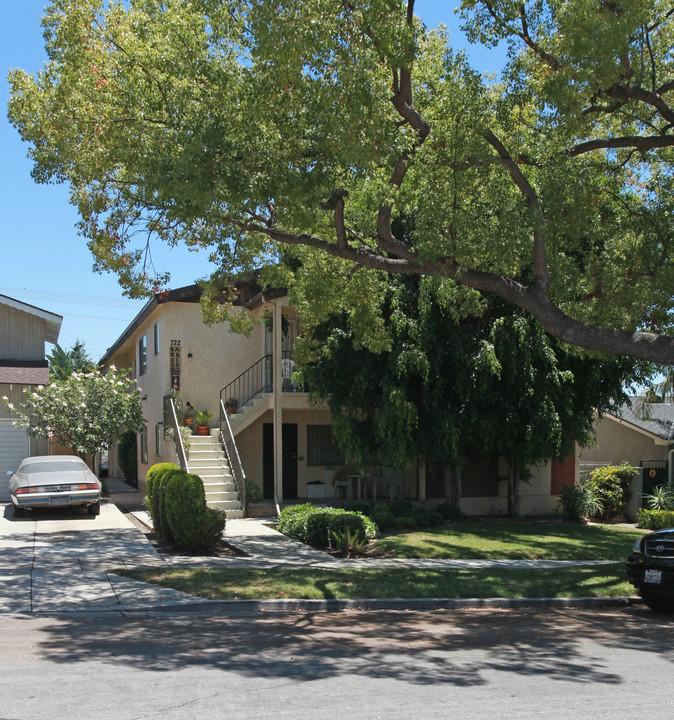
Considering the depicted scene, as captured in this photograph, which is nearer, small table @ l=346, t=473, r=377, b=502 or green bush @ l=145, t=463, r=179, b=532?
green bush @ l=145, t=463, r=179, b=532

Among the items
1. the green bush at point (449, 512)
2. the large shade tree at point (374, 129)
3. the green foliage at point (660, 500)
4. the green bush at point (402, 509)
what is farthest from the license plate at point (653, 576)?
the green foliage at point (660, 500)

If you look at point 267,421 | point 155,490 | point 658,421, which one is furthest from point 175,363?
point 658,421

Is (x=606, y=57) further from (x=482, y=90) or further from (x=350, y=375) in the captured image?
(x=350, y=375)

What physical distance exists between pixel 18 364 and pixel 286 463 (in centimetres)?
822

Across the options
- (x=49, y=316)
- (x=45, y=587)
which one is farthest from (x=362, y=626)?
(x=49, y=316)

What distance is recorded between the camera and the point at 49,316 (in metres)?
21.8

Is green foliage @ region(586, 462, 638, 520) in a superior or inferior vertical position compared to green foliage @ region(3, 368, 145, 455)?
inferior

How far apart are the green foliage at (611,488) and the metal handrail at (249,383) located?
→ 9.48 metres

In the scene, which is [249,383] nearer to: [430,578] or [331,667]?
[430,578]

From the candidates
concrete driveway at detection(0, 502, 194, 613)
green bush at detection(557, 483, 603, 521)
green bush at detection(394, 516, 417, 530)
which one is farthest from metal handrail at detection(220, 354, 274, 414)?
green bush at detection(557, 483, 603, 521)

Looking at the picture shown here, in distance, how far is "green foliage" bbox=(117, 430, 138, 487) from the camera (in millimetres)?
28047

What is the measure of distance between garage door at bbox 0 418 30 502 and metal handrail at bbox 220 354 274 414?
18.8 feet

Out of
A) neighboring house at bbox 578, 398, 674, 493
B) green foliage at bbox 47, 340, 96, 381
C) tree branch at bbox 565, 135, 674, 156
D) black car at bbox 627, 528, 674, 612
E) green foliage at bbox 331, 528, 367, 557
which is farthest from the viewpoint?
green foliage at bbox 47, 340, 96, 381

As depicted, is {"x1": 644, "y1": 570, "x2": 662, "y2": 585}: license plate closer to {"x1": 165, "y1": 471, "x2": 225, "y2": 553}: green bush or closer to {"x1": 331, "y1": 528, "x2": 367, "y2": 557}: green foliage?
{"x1": 331, "y1": 528, "x2": 367, "y2": 557}: green foliage
